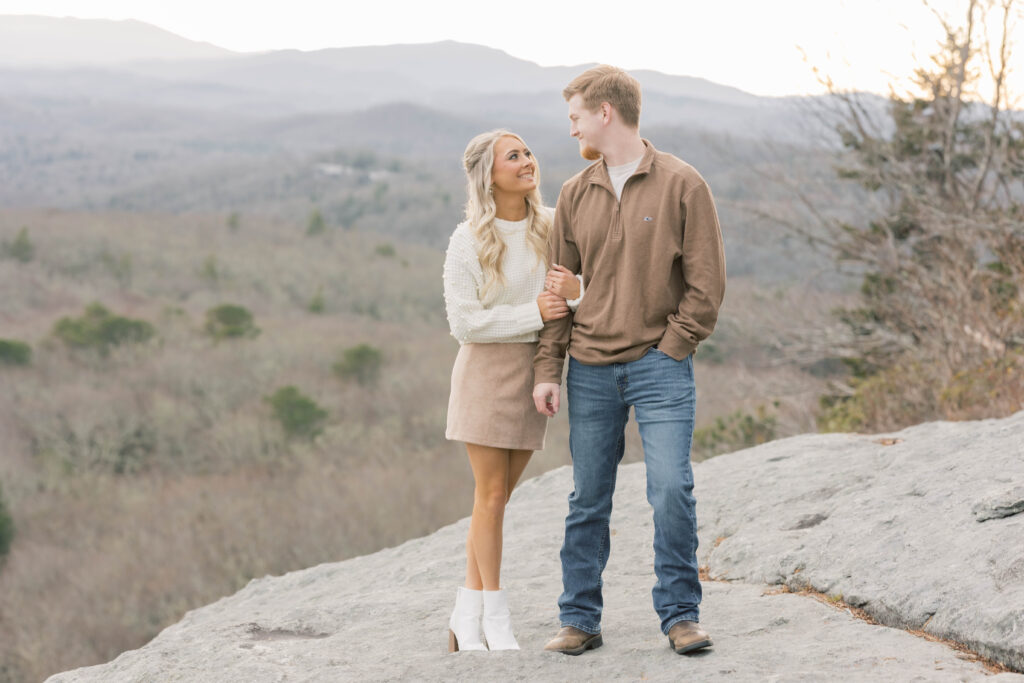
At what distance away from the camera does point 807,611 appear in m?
3.84

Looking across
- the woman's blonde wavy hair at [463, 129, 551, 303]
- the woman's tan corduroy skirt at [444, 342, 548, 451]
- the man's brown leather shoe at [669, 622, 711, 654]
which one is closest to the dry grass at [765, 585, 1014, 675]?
the man's brown leather shoe at [669, 622, 711, 654]

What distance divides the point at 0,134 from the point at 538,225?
7060 inches

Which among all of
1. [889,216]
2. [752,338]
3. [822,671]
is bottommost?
[752,338]

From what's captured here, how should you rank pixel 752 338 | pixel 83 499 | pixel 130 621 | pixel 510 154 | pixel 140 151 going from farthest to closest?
pixel 140 151, pixel 83 499, pixel 130 621, pixel 752 338, pixel 510 154

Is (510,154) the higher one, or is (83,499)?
(510,154)

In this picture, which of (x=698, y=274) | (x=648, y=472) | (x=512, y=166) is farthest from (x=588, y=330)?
(x=512, y=166)

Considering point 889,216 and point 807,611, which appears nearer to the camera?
point 807,611

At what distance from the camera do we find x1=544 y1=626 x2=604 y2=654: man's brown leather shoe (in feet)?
11.4

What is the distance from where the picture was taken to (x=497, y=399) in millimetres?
3547

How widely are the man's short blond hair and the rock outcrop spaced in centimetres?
188

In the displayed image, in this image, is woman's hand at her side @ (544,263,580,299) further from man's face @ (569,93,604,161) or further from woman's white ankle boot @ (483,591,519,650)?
woman's white ankle boot @ (483,591,519,650)

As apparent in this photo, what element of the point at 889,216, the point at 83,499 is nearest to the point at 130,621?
the point at 83,499

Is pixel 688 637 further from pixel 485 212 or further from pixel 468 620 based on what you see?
pixel 485 212

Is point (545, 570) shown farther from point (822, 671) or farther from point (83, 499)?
point (83, 499)
